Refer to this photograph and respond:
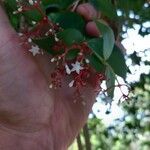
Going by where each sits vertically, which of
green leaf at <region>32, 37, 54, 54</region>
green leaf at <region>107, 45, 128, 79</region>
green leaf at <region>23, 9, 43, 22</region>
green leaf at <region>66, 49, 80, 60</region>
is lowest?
green leaf at <region>107, 45, 128, 79</region>

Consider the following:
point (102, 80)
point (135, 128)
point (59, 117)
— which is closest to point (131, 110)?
point (135, 128)

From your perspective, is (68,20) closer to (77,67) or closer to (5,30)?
(77,67)

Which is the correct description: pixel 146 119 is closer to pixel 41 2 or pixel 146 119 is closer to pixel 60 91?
pixel 60 91

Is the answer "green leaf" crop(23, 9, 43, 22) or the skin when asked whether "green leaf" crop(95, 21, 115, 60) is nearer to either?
"green leaf" crop(23, 9, 43, 22)

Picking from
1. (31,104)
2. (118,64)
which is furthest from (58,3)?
(31,104)

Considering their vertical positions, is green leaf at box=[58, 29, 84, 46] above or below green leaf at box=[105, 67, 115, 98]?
above

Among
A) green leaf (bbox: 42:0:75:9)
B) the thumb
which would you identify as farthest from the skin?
green leaf (bbox: 42:0:75:9)

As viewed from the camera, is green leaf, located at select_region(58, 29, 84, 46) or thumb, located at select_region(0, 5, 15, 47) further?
thumb, located at select_region(0, 5, 15, 47)

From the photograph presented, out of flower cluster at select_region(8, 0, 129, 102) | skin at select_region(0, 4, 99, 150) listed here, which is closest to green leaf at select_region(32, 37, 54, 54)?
flower cluster at select_region(8, 0, 129, 102)
